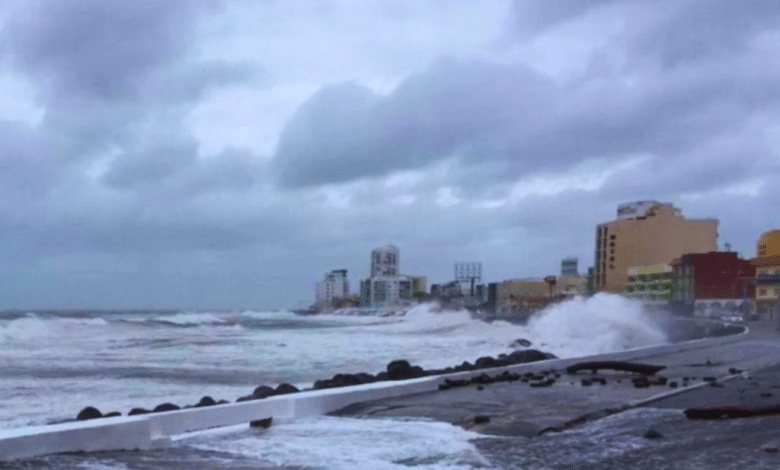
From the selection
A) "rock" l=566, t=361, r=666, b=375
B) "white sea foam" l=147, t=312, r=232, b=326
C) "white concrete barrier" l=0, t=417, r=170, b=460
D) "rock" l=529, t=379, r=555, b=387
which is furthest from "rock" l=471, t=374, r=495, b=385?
"white sea foam" l=147, t=312, r=232, b=326

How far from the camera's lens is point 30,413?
13.7m

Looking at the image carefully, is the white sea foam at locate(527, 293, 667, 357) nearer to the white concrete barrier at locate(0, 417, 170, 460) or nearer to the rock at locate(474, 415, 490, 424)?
Answer: the rock at locate(474, 415, 490, 424)

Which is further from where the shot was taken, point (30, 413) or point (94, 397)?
point (94, 397)

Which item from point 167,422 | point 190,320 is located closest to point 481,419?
point 167,422

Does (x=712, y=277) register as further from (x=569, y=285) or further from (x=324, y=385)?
(x=324, y=385)

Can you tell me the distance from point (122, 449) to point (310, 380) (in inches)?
558

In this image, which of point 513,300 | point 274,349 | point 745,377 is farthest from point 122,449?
point 513,300

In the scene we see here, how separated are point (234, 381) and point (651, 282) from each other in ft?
254

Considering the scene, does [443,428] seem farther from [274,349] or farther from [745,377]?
[274,349]

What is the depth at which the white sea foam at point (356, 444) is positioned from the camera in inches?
239

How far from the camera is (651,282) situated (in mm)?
91062

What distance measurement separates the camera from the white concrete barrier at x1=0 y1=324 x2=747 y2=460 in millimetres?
5906

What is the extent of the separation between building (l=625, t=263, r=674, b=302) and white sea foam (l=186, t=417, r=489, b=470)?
81.9m

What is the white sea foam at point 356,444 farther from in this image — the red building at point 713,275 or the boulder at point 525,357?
the red building at point 713,275
